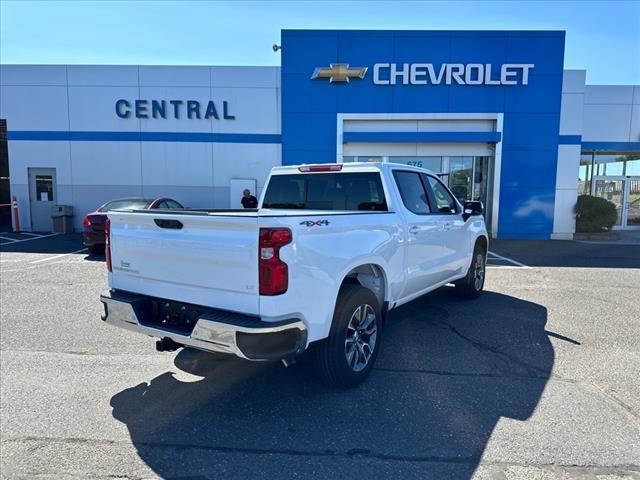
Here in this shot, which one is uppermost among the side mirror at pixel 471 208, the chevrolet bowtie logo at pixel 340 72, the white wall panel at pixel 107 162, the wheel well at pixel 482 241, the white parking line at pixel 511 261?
the chevrolet bowtie logo at pixel 340 72

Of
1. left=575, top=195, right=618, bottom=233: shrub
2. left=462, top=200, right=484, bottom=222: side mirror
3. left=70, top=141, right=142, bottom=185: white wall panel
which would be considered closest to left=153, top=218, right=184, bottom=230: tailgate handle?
left=462, top=200, right=484, bottom=222: side mirror

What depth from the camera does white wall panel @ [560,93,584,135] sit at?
15.4 meters

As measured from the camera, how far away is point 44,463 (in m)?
2.75

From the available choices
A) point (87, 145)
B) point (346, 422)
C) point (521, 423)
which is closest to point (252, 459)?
point (346, 422)

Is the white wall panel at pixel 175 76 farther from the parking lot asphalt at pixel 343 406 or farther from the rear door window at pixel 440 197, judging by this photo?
the rear door window at pixel 440 197

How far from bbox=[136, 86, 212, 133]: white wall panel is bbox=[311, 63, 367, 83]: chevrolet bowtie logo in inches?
155

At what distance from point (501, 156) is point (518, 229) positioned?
2755 millimetres

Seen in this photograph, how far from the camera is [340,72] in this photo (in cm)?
1539

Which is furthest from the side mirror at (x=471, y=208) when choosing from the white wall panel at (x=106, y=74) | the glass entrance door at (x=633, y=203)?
the glass entrance door at (x=633, y=203)

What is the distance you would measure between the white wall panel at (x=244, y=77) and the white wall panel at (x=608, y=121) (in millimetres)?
12365

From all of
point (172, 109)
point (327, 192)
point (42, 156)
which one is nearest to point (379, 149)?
point (172, 109)

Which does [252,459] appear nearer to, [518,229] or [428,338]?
[428,338]

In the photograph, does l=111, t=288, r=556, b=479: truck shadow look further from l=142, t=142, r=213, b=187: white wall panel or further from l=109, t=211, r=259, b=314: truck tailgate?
l=142, t=142, r=213, b=187: white wall panel

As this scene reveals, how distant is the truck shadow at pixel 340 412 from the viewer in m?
2.80
